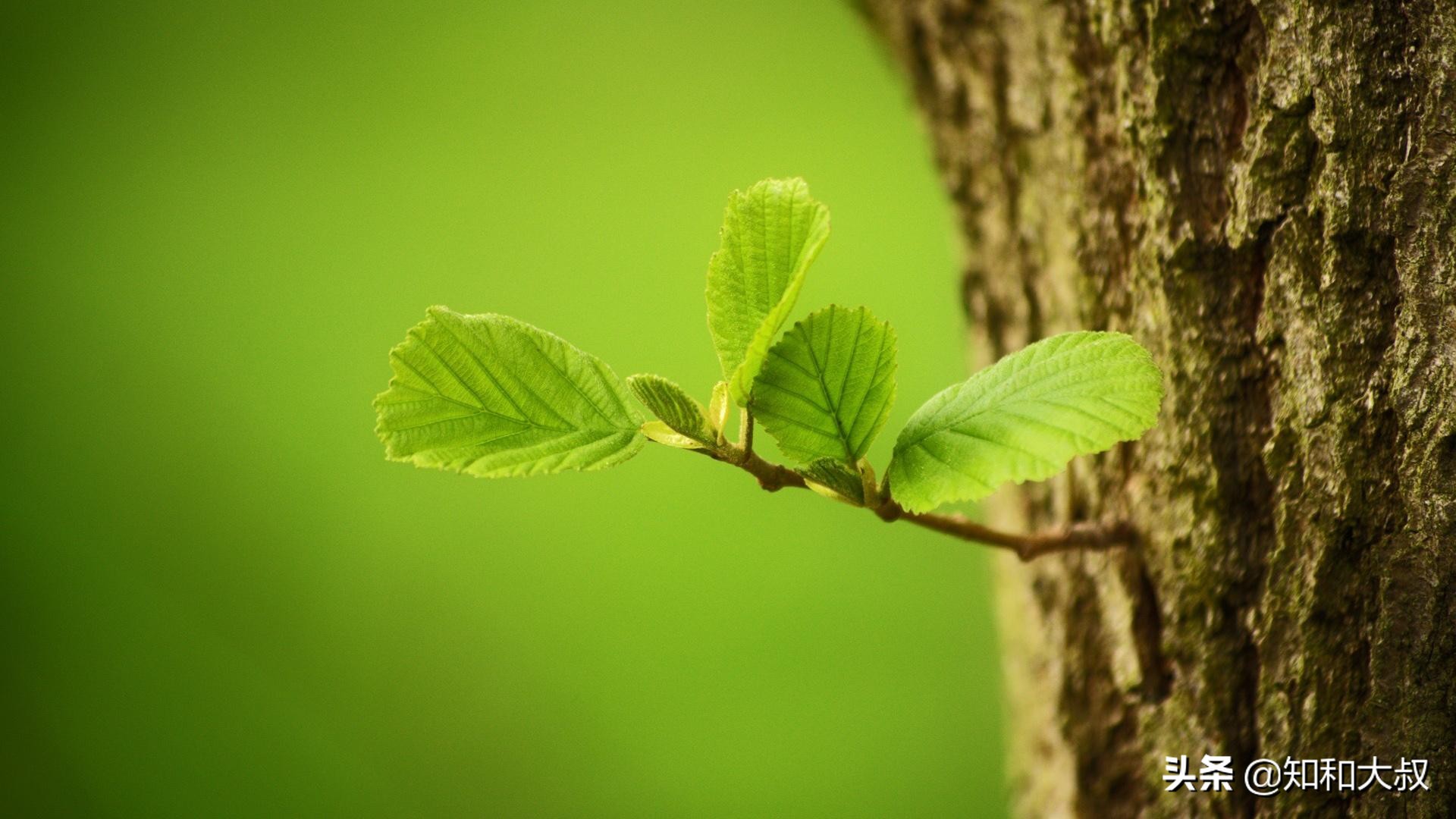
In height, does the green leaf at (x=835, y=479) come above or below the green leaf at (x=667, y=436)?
below

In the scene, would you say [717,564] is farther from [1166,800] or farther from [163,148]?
[163,148]

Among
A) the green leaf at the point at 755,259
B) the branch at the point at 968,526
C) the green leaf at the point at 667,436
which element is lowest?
the branch at the point at 968,526

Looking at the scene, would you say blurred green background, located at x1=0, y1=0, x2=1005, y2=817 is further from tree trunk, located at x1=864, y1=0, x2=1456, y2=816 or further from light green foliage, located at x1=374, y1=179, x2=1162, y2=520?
light green foliage, located at x1=374, y1=179, x2=1162, y2=520

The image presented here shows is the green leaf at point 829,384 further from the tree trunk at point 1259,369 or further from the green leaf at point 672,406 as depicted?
the tree trunk at point 1259,369

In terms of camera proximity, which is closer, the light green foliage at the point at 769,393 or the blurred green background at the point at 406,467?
the light green foliage at the point at 769,393

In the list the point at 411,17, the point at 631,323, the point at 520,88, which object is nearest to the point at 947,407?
the point at 631,323

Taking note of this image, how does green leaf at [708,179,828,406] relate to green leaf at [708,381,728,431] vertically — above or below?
above

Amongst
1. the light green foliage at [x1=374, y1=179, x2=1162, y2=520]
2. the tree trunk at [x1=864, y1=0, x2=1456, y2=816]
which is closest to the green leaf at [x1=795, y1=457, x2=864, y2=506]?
the light green foliage at [x1=374, y1=179, x2=1162, y2=520]

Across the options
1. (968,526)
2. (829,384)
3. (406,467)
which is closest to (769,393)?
(829,384)

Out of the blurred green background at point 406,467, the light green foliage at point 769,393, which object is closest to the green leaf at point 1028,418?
the light green foliage at point 769,393
